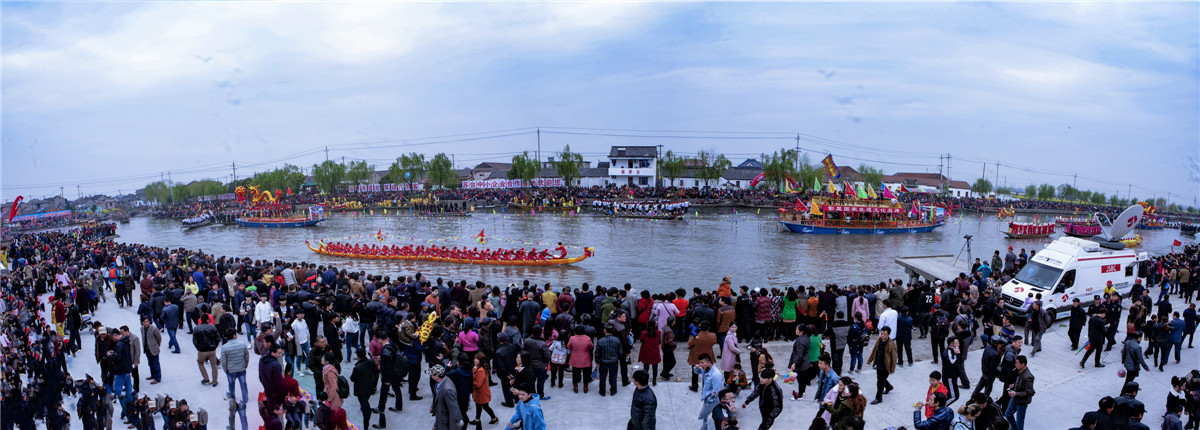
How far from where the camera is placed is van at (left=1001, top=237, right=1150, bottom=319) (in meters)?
14.5

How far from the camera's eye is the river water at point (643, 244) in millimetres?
26891

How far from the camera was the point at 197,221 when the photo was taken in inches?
2318

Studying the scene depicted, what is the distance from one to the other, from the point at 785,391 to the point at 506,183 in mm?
78113

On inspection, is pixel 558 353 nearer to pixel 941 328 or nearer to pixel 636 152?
pixel 941 328

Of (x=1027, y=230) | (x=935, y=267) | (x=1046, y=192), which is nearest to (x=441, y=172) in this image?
(x=1027, y=230)

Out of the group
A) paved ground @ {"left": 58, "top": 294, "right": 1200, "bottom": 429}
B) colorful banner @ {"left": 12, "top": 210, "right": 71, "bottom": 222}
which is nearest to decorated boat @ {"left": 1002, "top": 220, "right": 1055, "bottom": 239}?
paved ground @ {"left": 58, "top": 294, "right": 1200, "bottom": 429}

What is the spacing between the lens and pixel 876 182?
106 m

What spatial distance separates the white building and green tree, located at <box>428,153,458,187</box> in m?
26.3

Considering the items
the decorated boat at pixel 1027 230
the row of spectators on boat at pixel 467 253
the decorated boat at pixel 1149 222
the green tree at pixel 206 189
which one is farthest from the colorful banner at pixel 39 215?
the decorated boat at pixel 1149 222

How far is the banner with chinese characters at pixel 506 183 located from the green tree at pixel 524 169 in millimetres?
827

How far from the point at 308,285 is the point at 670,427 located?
9.81 m

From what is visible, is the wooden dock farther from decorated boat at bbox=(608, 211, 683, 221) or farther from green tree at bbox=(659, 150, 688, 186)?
green tree at bbox=(659, 150, 688, 186)

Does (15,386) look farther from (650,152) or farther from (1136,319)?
(650,152)

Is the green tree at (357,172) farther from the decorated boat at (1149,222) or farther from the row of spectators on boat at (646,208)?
the decorated boat at (1149,222)
